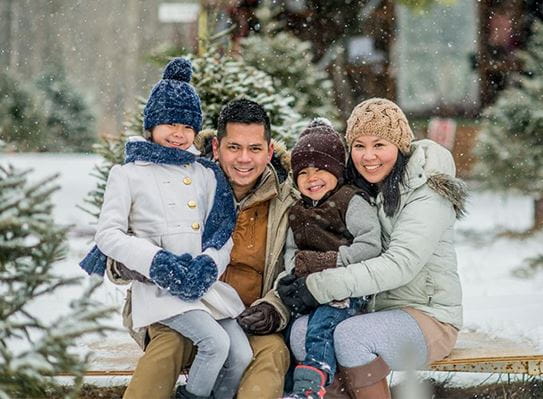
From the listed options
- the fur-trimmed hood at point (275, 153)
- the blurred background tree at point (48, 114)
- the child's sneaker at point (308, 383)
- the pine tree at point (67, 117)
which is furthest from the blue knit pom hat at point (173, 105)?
the pine tree at point (67, 117)

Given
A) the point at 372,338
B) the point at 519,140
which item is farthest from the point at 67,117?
the point at 372,338

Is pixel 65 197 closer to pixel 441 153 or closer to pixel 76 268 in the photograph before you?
pixel 76 268

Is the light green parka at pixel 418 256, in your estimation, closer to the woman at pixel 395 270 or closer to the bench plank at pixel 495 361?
the woman at pixel 395 270

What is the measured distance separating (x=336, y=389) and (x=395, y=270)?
60cm

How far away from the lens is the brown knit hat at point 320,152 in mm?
3861

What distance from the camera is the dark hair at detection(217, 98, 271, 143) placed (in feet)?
13.0

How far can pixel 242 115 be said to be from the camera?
13.0ft

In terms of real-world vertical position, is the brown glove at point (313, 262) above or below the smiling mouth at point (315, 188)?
below

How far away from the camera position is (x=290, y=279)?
3.77 meters

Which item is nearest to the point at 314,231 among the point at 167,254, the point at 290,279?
the point at 290,279

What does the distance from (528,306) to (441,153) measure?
2682mm

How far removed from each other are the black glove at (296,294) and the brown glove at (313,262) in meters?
0.05

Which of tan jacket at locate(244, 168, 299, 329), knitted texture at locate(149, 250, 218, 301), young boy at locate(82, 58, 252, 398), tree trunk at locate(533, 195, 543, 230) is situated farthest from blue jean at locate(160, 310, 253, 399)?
tree trunk at locate(533, 195, 543, 230)

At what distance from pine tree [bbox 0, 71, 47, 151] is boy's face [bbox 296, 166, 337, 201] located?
43.2ft
